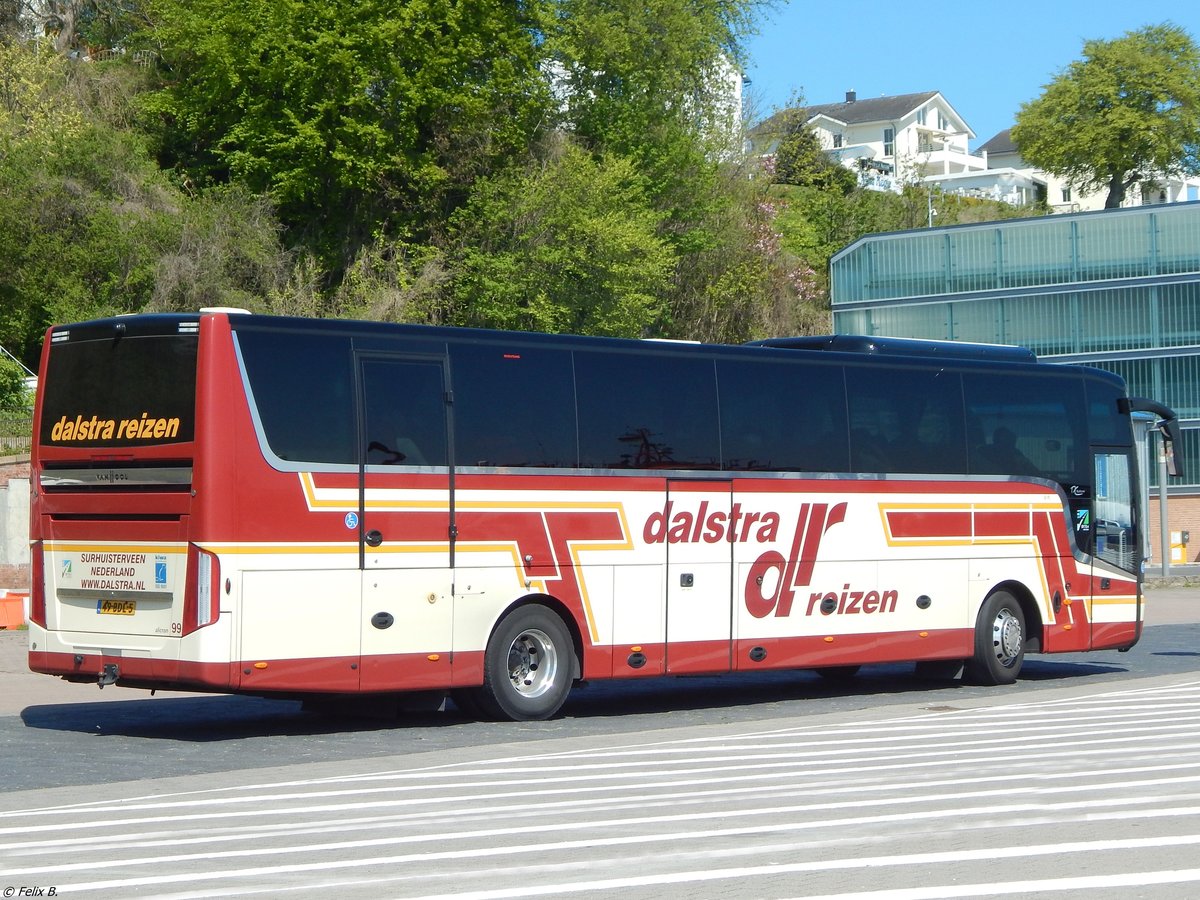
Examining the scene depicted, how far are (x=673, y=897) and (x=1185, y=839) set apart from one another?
3083mm

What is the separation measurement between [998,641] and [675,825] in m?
11.5

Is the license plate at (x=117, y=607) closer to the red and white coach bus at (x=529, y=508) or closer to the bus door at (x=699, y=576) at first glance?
the red and white coach bus at (x=529, y=508)

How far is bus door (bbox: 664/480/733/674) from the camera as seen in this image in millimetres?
17297

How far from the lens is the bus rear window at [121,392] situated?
1433cm

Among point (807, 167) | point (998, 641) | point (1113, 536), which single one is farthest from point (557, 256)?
point (807, 167)

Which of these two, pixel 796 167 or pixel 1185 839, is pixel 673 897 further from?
pixel 796 167

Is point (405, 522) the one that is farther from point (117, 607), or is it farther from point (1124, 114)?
point (1124, 114)

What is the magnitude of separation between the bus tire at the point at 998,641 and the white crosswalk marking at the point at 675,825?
19.0 feet

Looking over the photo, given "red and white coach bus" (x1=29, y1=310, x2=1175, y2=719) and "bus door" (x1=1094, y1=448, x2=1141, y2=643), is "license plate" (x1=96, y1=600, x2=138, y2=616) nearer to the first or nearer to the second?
"red and white coach bus" (x1=29, y1=310, x2=1175, y2=719)

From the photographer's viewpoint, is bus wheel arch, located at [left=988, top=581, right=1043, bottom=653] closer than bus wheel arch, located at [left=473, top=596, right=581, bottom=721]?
No

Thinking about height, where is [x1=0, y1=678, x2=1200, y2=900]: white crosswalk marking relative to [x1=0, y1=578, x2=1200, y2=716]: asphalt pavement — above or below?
below

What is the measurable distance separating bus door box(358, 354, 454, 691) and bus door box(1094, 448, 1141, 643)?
915 centimetres

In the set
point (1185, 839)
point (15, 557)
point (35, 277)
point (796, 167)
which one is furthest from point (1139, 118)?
point (1185, 839)

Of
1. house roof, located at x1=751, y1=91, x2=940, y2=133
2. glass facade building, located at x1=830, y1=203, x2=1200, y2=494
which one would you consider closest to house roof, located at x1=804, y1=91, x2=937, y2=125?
house roof, located at x1=751, y1=91, x2=940, y2=133
